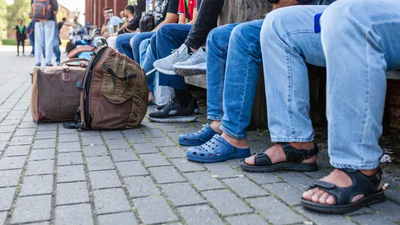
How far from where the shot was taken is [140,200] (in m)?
1.87

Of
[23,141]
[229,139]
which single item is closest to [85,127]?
[23,141]

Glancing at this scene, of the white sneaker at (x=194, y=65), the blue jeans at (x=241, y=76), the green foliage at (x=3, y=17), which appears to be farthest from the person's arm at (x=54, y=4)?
the green foliage at (x=3, y=17)

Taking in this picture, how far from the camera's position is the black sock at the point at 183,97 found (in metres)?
4.02

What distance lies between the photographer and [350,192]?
5.69ft

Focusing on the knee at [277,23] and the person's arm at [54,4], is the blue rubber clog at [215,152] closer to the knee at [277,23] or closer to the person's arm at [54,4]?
the knee at [277,23]

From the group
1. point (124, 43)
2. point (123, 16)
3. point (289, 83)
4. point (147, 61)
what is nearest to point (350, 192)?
point (289, 83)

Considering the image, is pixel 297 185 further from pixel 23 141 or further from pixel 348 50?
pixel 23 141

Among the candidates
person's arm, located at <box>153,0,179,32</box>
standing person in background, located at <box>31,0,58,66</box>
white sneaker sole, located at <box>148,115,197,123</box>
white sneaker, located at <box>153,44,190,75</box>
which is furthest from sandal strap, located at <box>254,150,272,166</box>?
standing person in background, located at <box>31,0,58,66</box>

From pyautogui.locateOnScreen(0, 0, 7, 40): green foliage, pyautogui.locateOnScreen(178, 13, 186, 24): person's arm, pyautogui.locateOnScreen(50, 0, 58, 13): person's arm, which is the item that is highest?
pyautogui.locateOnScreen(50, 0, 58, 13): person's arm

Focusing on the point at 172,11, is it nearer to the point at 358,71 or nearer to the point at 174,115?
the point at 174,115

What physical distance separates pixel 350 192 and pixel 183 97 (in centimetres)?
246

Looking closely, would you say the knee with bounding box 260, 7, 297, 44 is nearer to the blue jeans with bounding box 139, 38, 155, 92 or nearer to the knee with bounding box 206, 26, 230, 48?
the knee with bounding box 206, 26, 230, 48

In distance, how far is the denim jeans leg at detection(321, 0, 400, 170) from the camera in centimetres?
169

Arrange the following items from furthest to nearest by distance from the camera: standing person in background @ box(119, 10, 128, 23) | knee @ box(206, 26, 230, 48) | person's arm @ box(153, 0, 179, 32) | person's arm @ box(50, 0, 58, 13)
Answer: standing person in background @ box(119, 10, 128, 23) → person's arm @ box(50, 0, 58, 13) → person's arm @ box(153, 0, 179, 32) → knee @ box(206, 26, 230, 48)
